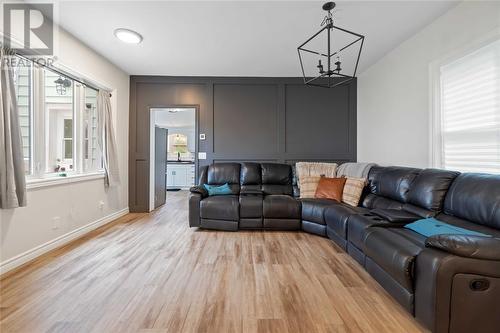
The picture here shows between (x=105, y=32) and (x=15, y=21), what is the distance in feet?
3.00

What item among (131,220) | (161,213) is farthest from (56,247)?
(161,213)

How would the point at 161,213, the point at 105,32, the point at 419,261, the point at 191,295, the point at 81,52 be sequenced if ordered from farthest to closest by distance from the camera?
the point at 161,213
the point at 81,52
the point at 105,32
the point at 191,295
the point at 419,261

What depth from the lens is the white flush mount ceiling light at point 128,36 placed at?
10.2 ft

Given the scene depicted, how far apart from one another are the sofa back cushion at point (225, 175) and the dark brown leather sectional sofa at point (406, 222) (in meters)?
0.02

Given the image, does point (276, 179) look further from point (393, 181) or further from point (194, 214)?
point (393, 181)

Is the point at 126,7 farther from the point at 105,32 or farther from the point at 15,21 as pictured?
the point at 15,21

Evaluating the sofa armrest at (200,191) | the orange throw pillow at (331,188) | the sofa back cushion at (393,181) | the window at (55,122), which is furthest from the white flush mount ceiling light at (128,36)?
the sofa back cushion at (393,181)

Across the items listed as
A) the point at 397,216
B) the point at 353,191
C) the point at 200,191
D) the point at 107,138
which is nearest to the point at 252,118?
the point at 200,191

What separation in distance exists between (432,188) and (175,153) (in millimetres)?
7967

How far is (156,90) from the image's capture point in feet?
16.2

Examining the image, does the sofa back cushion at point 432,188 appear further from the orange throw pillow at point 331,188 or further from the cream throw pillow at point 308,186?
the cream throw pillow at point 308,186

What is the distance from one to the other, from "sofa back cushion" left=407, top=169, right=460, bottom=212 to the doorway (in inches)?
185

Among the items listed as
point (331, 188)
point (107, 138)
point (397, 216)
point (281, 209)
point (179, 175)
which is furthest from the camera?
point (179, 175)

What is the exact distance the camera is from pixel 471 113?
2553 millimetres
